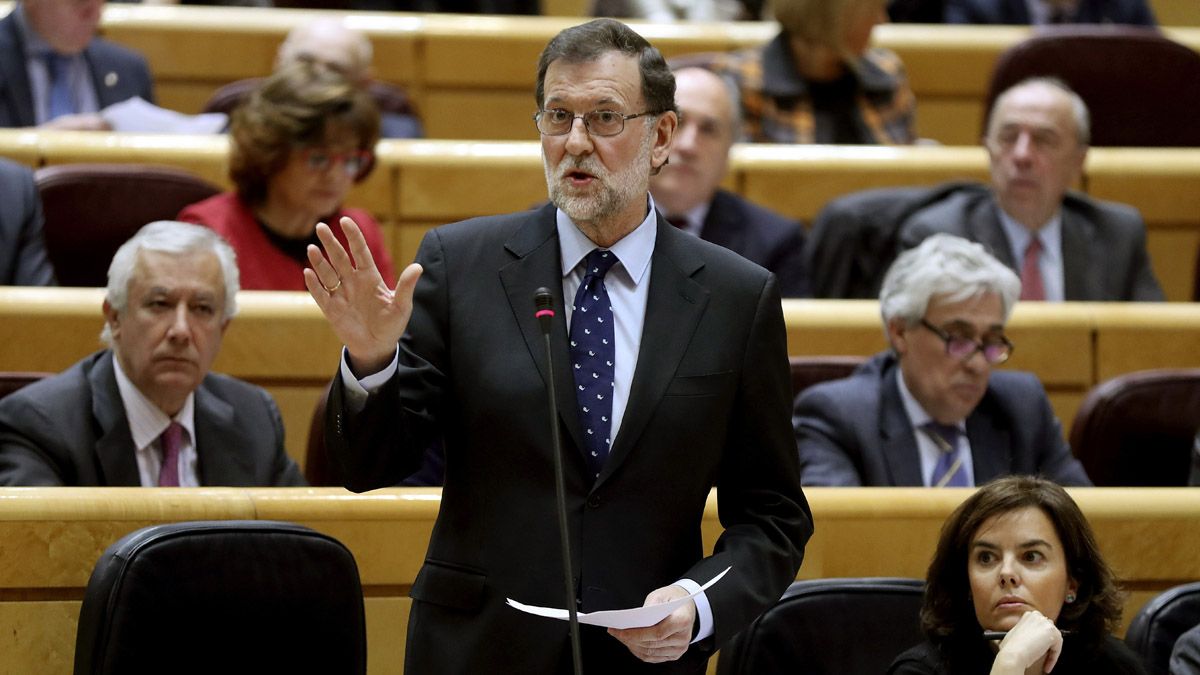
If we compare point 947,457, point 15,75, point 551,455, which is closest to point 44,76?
point 15,75

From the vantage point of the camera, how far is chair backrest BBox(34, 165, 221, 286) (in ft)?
7.51

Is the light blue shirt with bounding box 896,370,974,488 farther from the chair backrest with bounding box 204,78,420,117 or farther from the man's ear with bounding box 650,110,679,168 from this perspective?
the chair backrest with bounding box 204,78,420,117

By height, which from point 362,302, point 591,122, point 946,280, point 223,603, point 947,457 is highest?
point 591,122

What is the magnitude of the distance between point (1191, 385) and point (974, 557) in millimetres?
763

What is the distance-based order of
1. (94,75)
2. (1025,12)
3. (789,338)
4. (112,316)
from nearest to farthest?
(112,316), (789,338), (94,75), (1025,12)

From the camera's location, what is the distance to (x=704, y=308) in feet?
3.53

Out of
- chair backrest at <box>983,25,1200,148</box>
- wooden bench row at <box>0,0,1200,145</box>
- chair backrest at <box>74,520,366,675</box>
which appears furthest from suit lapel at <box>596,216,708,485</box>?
wooden bench row at <box>0,0,1200,145</box>

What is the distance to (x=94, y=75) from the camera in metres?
2.81

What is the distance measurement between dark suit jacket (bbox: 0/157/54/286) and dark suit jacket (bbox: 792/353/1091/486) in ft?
3.70

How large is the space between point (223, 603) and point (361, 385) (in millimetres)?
357

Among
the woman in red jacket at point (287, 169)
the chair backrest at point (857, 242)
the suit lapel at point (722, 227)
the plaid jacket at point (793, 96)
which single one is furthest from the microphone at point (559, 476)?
the plaid jacket at point (793, 96)

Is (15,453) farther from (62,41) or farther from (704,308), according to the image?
(62,41)

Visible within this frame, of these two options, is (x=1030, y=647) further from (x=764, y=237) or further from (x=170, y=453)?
(x=764, y=237)

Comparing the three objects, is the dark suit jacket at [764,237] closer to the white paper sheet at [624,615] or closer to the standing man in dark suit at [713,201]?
the standing man in dark suit at [713,201]
